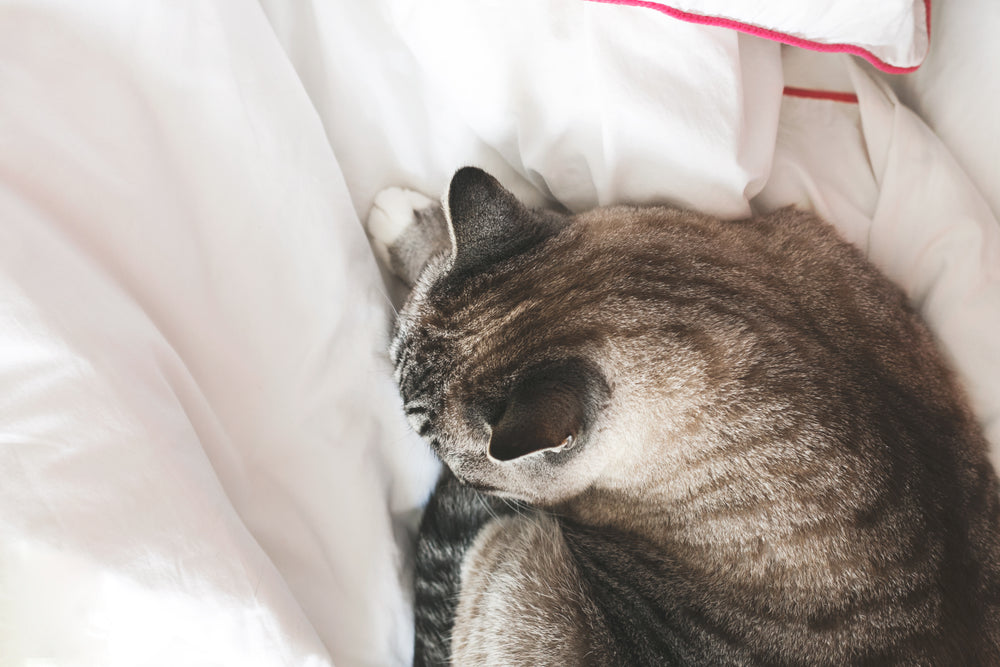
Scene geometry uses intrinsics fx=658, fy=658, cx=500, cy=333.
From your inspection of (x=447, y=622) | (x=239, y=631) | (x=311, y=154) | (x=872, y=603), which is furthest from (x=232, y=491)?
(x=872, y=603)

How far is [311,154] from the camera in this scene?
1.33 meters

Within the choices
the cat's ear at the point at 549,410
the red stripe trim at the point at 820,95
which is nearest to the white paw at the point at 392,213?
the cat's ear at the point at 549,410

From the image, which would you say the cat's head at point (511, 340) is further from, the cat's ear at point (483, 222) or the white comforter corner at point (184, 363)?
the white comforter corner at point (184, 363)

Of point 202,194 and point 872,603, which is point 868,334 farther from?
point 202,194

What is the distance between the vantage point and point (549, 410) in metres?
1.00

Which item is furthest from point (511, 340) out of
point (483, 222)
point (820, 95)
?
point (820, 95)

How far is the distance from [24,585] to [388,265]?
3.00 feet

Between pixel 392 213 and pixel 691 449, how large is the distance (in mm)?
809

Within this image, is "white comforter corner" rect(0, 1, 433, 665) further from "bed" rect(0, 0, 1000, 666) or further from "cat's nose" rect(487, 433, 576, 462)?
"cat's nose" rect(487, 433, 576, 462)

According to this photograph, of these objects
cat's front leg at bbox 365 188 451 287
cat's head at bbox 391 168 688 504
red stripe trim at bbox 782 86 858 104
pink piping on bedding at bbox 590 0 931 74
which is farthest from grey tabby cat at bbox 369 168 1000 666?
red stripe trim at bbox 782 86 858 104

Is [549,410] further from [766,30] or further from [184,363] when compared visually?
[766,30]

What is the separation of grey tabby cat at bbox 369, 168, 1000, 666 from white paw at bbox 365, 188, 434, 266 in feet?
0.55

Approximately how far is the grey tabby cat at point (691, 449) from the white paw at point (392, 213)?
6.6 inches

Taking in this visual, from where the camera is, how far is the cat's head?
3.78ft
